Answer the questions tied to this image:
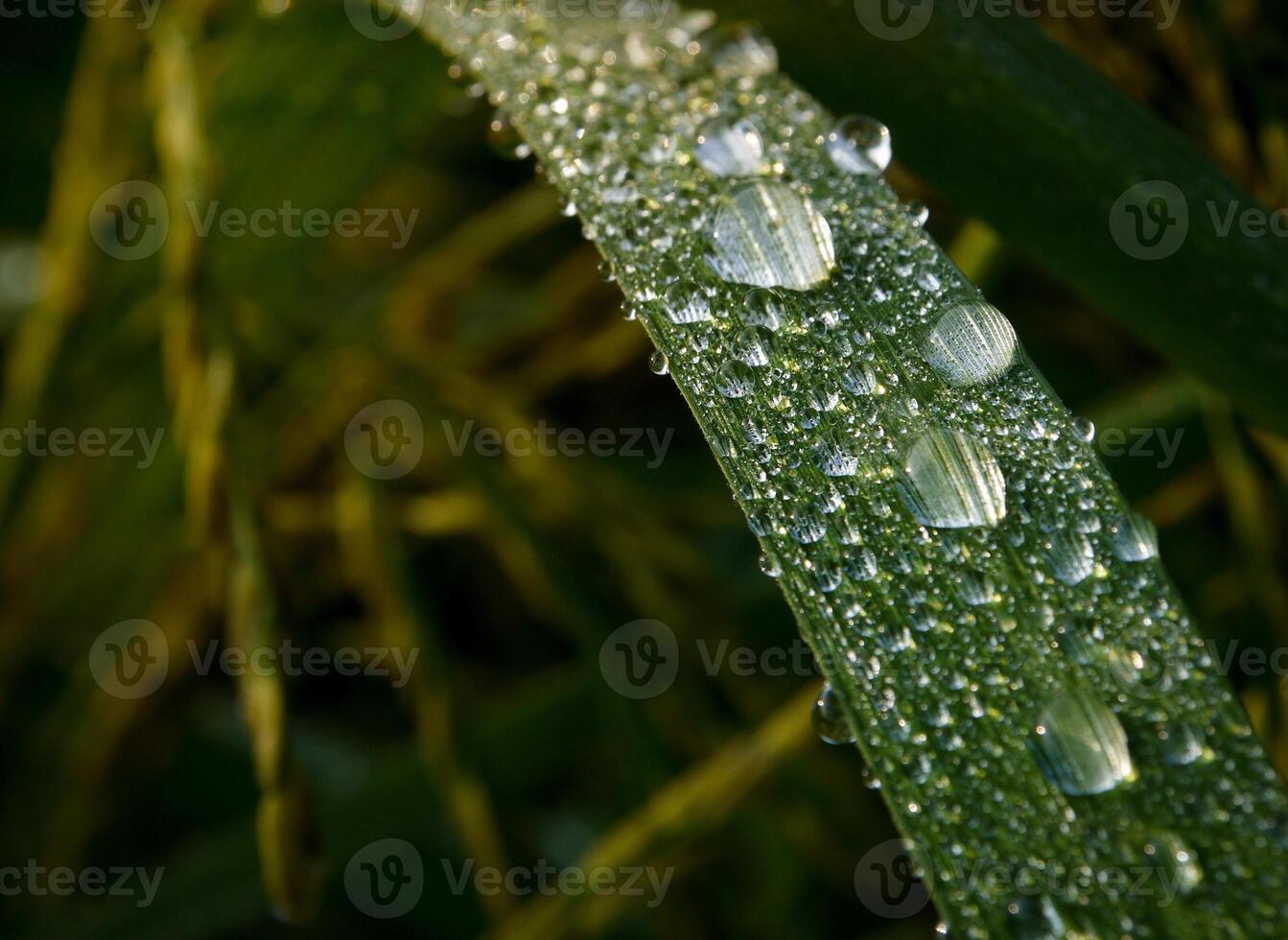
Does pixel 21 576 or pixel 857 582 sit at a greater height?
pixel 857 582

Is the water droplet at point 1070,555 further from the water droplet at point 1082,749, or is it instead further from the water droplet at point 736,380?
the water droplet at point 736,380

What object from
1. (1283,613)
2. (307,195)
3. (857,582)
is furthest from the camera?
(307,195)

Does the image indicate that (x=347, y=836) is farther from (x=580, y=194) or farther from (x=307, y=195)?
(x=580, y=194)

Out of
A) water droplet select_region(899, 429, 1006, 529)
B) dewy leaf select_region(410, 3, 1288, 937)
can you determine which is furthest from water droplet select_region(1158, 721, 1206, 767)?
water droplet select_region(899, 429, 1006, 529)

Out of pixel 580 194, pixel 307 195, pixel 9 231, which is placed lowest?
pixel 9 231

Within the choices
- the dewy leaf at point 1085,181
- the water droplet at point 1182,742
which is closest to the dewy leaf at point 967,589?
the water droplet at point 1182,742

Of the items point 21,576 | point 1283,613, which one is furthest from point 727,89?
point 21,576
